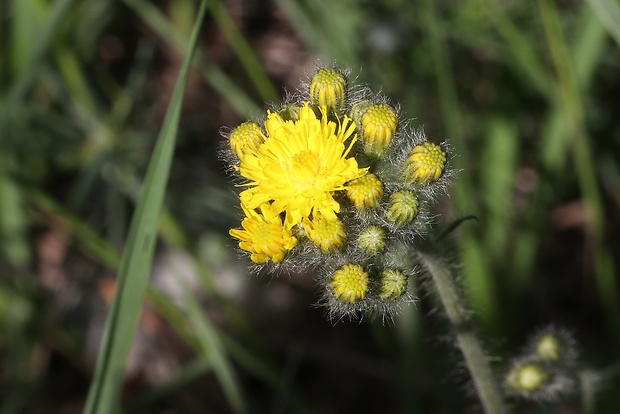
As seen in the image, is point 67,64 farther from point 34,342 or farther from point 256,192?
point 256,192

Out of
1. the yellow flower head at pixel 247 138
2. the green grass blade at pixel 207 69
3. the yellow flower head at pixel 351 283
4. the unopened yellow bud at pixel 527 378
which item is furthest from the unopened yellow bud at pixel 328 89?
the green grass blade at pixel 207 69

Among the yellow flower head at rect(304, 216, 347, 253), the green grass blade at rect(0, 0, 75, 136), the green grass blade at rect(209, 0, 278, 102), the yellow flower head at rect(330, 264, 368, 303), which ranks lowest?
the yellow flower head at rect(330, 264, 368, 303)

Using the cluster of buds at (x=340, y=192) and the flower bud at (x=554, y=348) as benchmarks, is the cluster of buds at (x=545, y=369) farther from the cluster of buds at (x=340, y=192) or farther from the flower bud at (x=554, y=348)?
the cluster of buds at (x=340, y=192)

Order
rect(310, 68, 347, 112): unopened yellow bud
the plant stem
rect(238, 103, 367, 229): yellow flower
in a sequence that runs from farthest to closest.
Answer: the plant stem < rect(310, 68, 347, 112): unopened yellow bud < rect(238, 103, 367, 229): yellow flower

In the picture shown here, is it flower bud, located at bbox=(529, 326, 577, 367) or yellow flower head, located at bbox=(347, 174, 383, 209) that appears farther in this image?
flower bud, located at bbox=(529, 326, 577, 367)

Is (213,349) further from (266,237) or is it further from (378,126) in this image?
(378,126)

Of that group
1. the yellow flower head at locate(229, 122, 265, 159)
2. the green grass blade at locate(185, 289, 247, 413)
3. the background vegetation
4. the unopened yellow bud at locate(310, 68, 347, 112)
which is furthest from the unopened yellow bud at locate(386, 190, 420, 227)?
the green grass blade at locate(185, 289, 247, 413)

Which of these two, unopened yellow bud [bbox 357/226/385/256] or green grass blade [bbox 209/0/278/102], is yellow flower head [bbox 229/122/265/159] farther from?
green grass blade [bbox 209/0/278/102]
